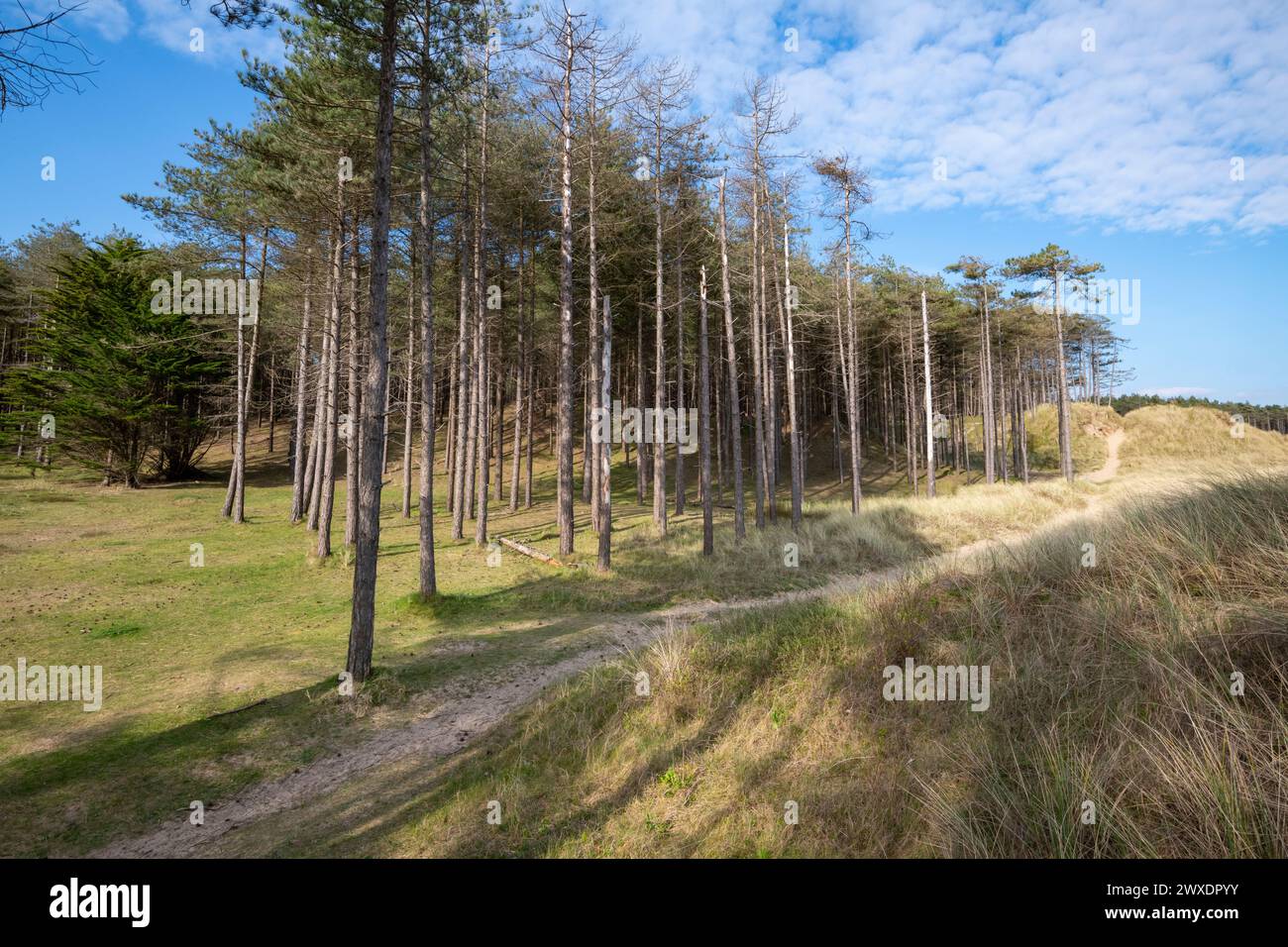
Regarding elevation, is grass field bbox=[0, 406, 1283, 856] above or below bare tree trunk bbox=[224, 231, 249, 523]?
below

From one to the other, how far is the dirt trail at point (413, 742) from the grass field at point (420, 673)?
0.29 meters

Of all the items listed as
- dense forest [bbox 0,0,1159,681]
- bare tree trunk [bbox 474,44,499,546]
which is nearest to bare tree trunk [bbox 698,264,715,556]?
dense forest [bbox 0,0,1159,681]

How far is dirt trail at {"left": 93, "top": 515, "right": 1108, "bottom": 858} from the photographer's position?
5289 mm

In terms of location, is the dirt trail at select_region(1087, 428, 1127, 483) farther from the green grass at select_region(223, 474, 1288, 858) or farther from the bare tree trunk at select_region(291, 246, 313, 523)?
the bare tree trunk at select_region(291, 246, 313, 523)

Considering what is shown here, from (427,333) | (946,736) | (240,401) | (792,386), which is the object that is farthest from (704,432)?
(240,401)

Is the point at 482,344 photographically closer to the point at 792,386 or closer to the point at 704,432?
the point at 704,432

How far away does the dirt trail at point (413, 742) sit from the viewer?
5.29 metres

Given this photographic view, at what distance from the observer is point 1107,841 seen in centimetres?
308

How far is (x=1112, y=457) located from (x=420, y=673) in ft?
198

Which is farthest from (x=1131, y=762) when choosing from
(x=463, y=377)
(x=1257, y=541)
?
(x=463, y=377)

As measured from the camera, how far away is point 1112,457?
47938 millimetres

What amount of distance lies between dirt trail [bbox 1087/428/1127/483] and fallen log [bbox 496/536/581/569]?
4189cm

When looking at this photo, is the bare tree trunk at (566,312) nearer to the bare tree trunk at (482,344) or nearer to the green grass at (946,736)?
the bare tree trunk at (482,344)

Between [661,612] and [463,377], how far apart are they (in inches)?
419
